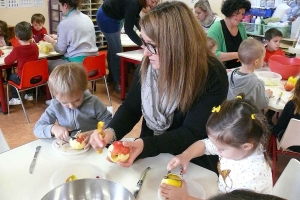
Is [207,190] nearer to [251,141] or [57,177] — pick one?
[251,141]

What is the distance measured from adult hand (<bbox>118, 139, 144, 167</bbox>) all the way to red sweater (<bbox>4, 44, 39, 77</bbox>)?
8.49 feet

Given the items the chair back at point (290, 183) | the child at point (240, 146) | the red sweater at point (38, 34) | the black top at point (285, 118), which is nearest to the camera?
the child at point (240, 146)

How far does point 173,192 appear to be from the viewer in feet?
3.76

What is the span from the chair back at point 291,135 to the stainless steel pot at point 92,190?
1.32m

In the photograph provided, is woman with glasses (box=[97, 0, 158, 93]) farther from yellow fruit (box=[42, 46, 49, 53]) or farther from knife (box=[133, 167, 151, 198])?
knife (box=[133, 167, 151, 198])

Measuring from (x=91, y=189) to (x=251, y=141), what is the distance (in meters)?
0.63

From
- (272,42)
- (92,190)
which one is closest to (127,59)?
(272,42)

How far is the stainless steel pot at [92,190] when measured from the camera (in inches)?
45.6

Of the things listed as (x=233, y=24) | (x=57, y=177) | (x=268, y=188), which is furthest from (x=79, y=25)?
(x=268, y=188)

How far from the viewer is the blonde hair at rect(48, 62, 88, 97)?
1779 mm

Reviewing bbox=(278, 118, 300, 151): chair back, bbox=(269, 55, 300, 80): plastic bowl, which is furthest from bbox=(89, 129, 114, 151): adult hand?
bbox=(269, 55, 300, 80): plastic bowl

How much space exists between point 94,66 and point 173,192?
2.83m

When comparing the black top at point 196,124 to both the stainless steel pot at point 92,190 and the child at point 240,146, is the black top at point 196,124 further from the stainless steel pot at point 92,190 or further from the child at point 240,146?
the stainless steel pot at point 92,190

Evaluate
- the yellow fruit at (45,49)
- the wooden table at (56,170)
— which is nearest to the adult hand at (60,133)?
the wooden table at (56,170)
